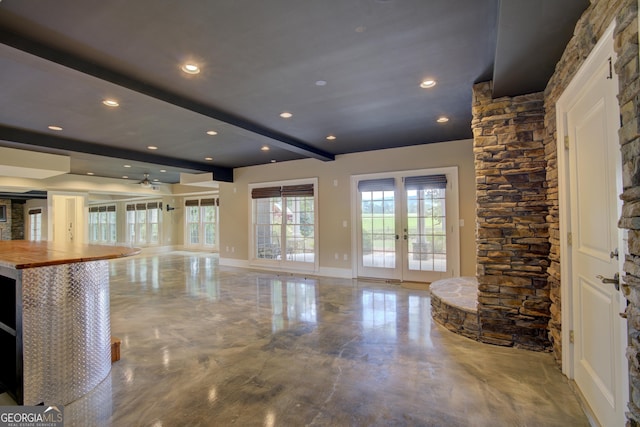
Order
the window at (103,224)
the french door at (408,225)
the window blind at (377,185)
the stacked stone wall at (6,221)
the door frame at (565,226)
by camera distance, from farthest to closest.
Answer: the window at (103,224) < the stacked stone wall at (6,221) < the window blind at (377,185) < the french door at (408,225) < the door frame at (565,226)

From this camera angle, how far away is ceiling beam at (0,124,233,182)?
4.55m

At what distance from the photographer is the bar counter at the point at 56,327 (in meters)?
2.03

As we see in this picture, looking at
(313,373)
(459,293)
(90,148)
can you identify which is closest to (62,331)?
(313,373)

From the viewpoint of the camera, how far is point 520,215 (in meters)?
2.97

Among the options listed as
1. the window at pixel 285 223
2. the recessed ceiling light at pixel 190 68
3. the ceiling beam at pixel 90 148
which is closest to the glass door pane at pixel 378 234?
the window at pixel 285 223

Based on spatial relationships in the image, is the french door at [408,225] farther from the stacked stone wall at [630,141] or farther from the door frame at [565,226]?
the stacked stone wall at [630,141]

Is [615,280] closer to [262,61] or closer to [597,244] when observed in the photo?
[597,244]

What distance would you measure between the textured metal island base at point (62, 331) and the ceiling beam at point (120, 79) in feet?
5.17

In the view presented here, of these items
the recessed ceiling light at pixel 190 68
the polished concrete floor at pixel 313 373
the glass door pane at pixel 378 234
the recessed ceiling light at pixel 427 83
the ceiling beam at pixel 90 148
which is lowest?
the polished concrete floor at pixel 313 373

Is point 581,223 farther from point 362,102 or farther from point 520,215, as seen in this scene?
point 362,102

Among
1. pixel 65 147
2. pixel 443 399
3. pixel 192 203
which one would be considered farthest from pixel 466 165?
pixel 192 203

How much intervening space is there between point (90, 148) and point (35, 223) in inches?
482

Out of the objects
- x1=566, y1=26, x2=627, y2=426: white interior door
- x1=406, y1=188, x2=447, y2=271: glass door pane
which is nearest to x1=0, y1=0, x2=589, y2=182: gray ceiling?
x1=566, y1=26, x2=627, y2=426: white interior door

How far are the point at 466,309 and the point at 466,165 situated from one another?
3.06m
